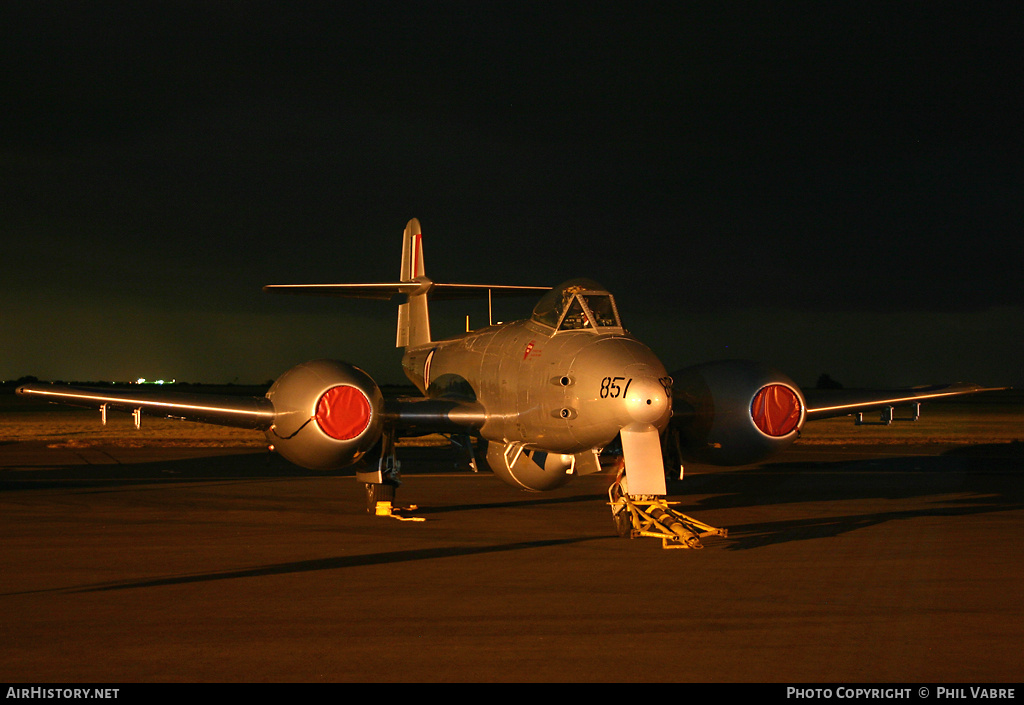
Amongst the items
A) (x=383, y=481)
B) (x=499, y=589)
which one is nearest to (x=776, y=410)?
(x=383, y=481)

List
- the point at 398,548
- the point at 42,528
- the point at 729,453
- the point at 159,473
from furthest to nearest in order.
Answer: the point at 159,473, the point at 729,453, the point at 42,528, the point at 398,548

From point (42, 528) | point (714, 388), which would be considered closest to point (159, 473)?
point (42, 528)

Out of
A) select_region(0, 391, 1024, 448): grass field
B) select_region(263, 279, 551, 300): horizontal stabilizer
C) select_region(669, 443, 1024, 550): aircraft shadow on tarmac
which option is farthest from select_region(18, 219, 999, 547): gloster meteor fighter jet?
select_region(0, 391, 1024, 448): grass field

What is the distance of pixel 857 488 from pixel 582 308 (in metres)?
9.94

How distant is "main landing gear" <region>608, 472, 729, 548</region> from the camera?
12.8m

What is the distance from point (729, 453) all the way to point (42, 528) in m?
11.1

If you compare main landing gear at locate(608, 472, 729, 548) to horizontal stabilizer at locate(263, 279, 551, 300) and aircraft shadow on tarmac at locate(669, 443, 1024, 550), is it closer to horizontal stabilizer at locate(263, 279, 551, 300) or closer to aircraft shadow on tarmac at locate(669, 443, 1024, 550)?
aircraft shadow on tarmac at locate(669, 443, 1024, 550)

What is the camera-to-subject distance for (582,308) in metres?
14.6

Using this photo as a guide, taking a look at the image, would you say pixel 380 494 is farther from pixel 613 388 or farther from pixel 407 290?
pixel 407 290

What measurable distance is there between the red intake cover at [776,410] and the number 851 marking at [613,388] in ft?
12.5

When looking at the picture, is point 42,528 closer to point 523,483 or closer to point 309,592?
point 309,592

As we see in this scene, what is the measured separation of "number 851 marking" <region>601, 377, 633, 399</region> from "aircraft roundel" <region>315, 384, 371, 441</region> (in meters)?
4.13

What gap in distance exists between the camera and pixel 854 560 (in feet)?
38.8

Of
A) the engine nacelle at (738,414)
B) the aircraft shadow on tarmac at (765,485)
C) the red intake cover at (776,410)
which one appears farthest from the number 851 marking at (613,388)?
the red intake cover at (776,410)
